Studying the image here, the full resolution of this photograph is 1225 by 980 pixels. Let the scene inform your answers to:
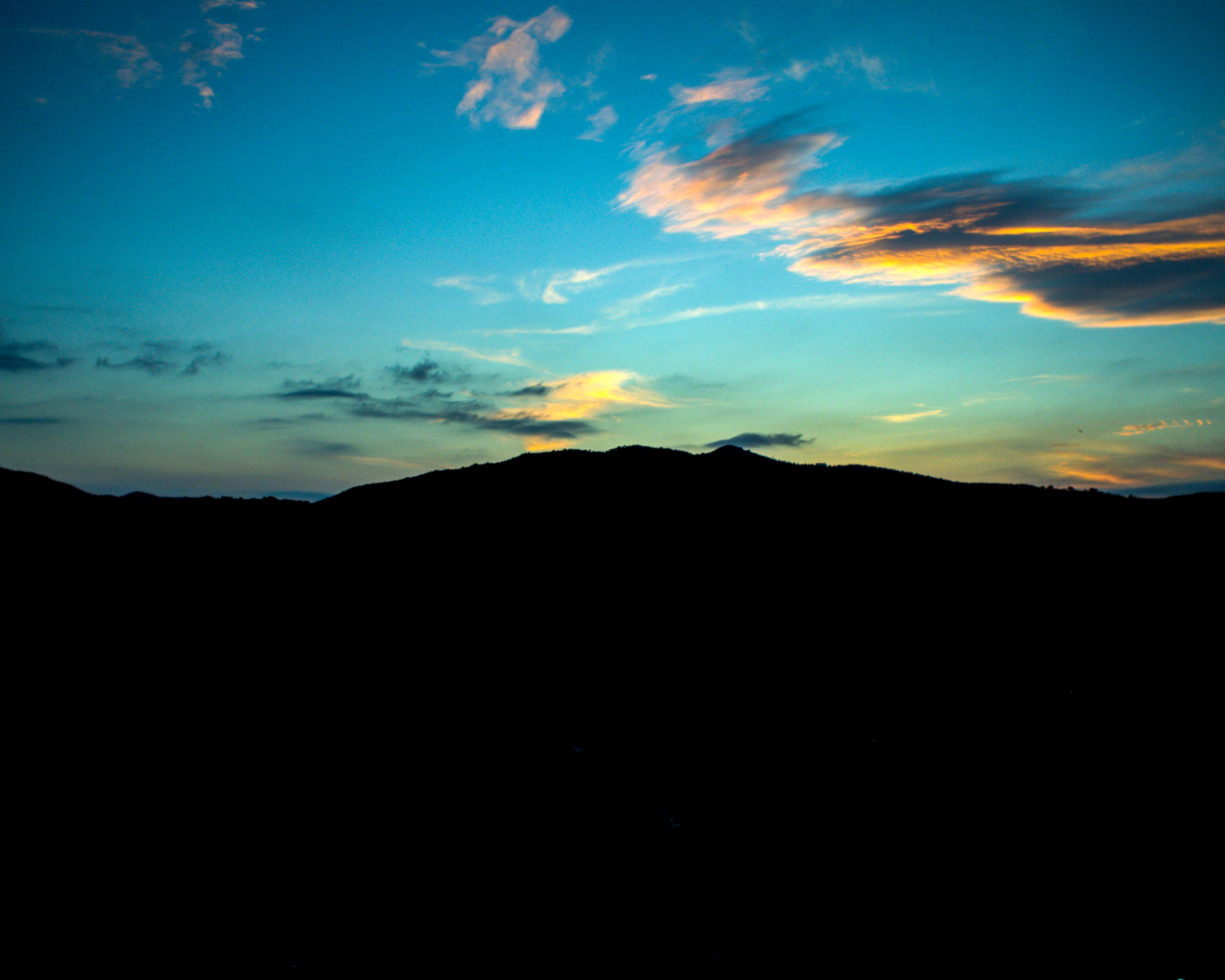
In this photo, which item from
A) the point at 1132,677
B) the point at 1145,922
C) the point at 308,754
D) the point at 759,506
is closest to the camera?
the point at 1145,922

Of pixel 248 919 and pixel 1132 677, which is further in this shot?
pixel 1132 677

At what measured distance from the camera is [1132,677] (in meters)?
13.6

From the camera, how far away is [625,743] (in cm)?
1187

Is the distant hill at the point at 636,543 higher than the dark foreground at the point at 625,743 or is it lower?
higher

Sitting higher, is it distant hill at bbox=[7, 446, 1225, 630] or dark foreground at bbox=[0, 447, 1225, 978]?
distant hill at bbox=[7, 446, 1225, 630]

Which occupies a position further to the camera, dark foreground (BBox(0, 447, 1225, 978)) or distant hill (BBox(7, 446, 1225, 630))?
distant hill (BBox(7, 446, 1225, 630))

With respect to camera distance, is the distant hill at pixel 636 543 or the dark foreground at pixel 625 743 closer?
the dark foreground at pixel 625 743

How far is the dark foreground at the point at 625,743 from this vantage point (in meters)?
7.59

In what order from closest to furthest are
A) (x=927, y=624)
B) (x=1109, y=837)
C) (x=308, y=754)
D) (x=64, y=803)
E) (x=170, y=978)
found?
(x=170, y=978) < (x=1109, y=837) < (x=64, y=803) < (x=308, y=754) < (x=927, y=624)

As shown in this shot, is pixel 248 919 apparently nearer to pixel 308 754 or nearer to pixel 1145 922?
pixel 308 754

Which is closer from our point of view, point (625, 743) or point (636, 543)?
point (625, 743)

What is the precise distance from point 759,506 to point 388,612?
13343 mm

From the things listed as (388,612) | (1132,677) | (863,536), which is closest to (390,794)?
(388,612)

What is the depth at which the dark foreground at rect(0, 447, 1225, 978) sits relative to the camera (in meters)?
7.59
